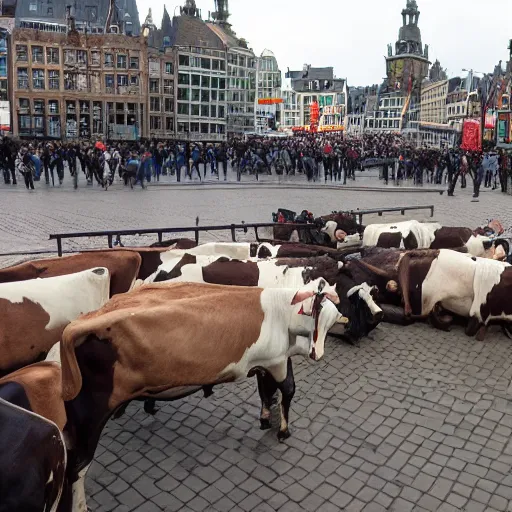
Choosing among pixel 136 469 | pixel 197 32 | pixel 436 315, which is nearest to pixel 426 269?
pixel 436 315

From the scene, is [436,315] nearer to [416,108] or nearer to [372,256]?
[372,256]

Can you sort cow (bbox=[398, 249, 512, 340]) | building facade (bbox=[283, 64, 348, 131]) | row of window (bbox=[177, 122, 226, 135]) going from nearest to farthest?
cow (bbox=[398, 249, 512, 340]) → row of window (bbox=[177, 122, 226, 135]) → building facade (bbox=[283, 64, 348, 131])

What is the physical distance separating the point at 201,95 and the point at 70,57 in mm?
19683

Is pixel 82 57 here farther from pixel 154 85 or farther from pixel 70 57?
pixel 154 85

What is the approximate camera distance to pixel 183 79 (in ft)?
259

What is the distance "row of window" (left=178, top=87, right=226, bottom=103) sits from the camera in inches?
3113

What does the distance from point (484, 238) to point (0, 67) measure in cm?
6461

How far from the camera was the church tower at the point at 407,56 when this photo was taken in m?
132

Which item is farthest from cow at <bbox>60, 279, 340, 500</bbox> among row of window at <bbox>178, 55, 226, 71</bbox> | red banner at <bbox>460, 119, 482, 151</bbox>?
row of window at <bbox>178, 55, 226, 71</bbox>

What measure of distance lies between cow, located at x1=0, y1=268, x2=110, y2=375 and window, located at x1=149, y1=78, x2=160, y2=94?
233 ft

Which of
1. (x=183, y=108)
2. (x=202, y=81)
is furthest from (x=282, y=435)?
(x=202, y=81)

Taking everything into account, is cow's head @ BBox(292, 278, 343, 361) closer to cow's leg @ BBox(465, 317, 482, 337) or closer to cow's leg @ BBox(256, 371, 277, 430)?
cow's leg @ BBox(256, 371, 277, 430)

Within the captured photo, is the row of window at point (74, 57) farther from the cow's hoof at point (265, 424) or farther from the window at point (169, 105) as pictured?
the cow's hoof at point (265, 424)

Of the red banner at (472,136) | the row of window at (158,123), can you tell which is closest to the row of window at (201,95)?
the row of window at (158,123)
